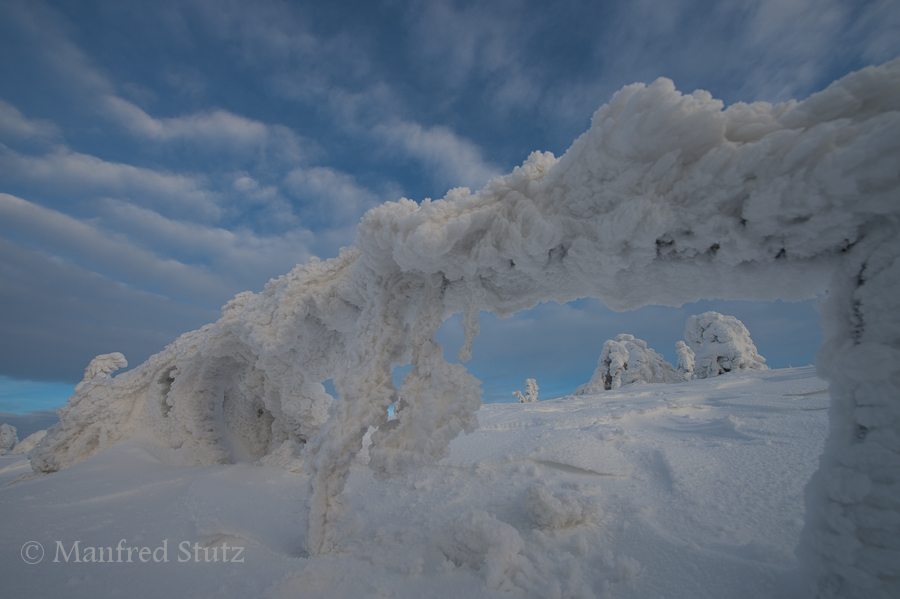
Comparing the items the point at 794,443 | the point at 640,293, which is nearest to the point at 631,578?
the point at 640,293

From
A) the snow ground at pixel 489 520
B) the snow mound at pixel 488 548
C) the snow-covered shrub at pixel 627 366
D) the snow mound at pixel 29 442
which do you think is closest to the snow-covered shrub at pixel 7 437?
the snow mound at pixel 29 442

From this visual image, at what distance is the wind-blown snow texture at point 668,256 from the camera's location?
1356 mm

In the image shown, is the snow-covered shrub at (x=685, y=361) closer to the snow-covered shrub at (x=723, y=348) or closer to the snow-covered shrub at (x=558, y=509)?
the snow-covered shrub at (x=723, y=348)

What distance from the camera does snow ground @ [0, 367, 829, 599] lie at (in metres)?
1.98

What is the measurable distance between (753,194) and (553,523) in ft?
7.72

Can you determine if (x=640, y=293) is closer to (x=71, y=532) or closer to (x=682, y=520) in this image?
(x=682, y=520)

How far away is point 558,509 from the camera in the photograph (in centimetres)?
246

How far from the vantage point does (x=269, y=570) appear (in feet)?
7.33

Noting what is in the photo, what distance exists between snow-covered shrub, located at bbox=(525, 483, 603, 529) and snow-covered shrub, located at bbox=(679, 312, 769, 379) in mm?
19043

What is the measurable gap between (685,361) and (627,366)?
4743 millimetres

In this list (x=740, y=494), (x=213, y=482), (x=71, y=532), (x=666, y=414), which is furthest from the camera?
(x=666, y=414)

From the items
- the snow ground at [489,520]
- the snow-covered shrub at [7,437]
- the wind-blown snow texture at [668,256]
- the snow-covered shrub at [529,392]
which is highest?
the snow-covered shrub at [529,392]

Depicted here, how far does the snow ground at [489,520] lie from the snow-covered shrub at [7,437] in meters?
24.1

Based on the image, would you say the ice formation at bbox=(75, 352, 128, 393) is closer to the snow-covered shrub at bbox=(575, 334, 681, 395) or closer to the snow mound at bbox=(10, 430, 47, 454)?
the snow mound at bbox=(10, 430, 47, 454)
